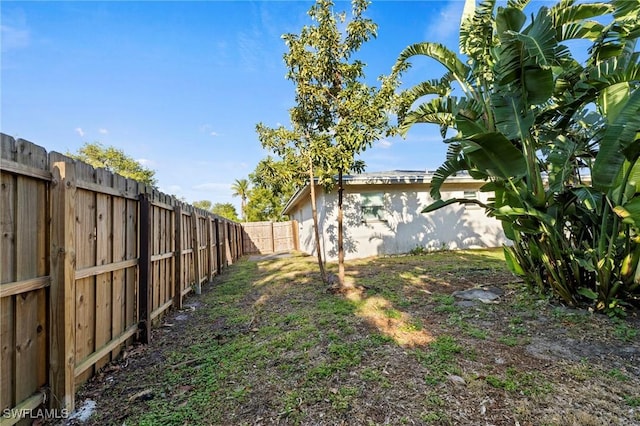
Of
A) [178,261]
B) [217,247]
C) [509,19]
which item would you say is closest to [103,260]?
[178,261]

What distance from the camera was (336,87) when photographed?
6539 millimetres

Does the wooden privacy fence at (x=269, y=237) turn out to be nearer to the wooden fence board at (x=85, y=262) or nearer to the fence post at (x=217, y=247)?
the fence post at (x=217, y=247)

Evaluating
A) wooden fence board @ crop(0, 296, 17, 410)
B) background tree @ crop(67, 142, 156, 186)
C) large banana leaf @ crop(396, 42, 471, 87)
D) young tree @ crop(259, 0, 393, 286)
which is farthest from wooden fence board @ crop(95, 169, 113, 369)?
background tree @ crop(67, 142, 156, 186)

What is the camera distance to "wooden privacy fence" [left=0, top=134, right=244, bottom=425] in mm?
1885

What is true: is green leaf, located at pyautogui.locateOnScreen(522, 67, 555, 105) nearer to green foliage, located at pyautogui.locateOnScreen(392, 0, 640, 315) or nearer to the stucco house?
green foliage, located at pyautogui.locateOnScreen(392, 0, 640, 315)

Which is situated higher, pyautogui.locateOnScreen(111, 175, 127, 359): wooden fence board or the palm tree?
the palm tree

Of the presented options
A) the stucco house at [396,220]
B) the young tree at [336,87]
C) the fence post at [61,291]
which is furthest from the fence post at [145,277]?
the stucco house at [396,220]

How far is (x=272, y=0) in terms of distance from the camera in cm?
710

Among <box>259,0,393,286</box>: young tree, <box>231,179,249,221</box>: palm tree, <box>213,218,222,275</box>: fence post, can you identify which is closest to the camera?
<box>259,0,393,286</box>: young tree

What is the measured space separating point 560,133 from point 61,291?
640cm

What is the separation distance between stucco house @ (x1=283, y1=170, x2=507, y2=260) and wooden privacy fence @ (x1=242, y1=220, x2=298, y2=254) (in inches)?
286

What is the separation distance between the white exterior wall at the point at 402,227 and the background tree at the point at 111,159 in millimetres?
24006

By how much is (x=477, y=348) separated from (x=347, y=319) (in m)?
1.67

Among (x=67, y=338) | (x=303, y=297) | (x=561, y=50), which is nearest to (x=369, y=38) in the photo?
(x=561, y=50)
